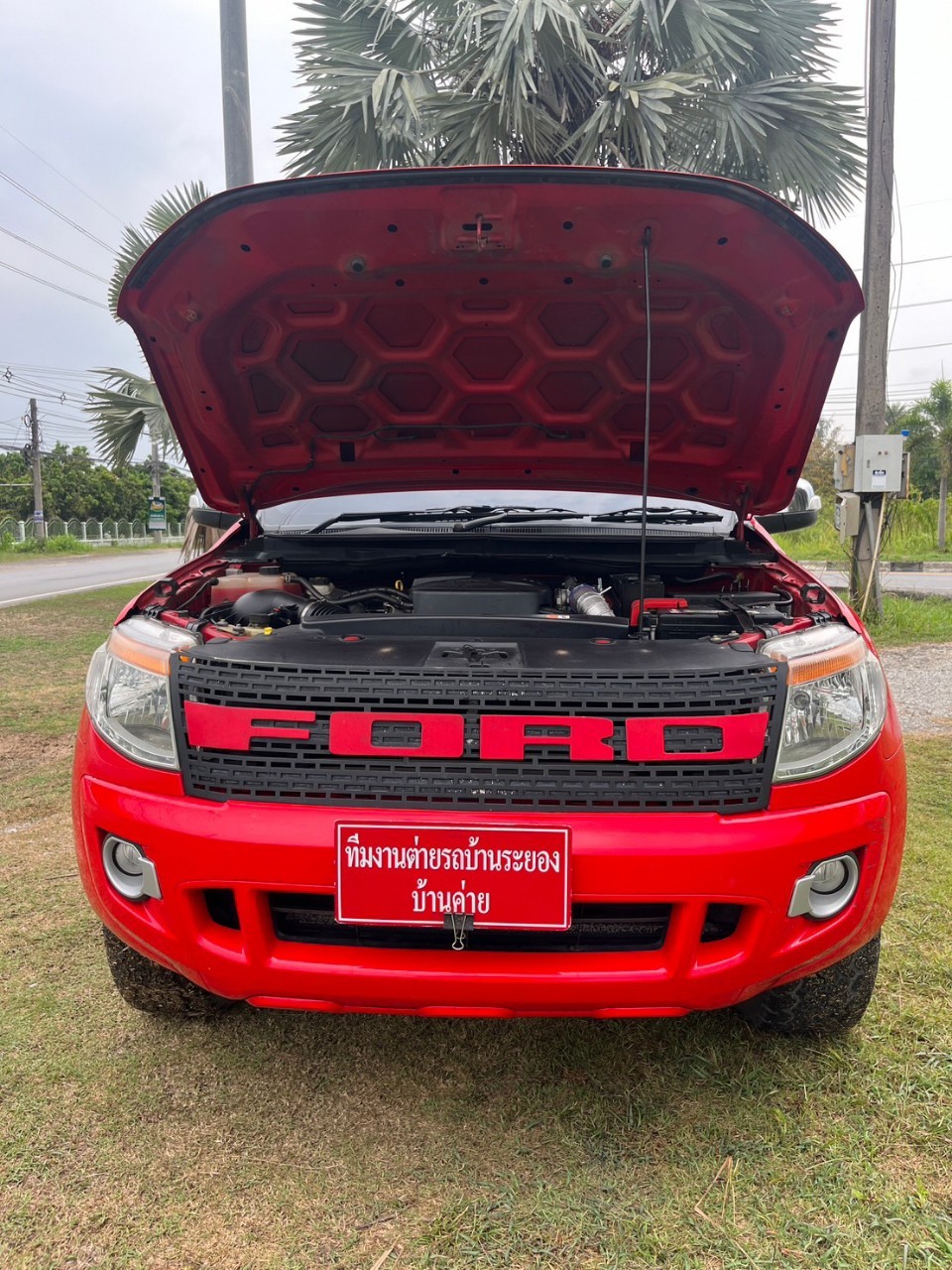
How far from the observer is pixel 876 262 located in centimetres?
707

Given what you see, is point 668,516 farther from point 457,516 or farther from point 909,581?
point 909,581

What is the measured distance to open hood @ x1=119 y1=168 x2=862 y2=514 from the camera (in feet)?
5.61

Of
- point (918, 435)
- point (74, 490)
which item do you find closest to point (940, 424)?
point (918, 435)

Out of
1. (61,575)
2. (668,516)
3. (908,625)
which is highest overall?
(668,516)

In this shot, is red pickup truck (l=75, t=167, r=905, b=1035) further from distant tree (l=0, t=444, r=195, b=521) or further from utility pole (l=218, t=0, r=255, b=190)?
distant tree (l=0, t=444, r=195, b=521)

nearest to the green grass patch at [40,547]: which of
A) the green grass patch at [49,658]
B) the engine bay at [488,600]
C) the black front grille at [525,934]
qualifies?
the green grass patch at [49,658]

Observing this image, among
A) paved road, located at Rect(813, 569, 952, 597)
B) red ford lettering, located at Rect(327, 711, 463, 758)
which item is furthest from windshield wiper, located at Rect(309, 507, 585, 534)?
paved road, located at Rect(813, 569, 952, 597)

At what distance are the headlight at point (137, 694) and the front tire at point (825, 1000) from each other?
1295 millimetres

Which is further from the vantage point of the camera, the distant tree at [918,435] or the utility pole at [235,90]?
the distant tree at [918,435]

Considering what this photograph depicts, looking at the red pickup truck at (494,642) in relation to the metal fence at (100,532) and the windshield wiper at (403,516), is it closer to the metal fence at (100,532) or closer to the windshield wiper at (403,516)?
the windshield wiper at (403,516)

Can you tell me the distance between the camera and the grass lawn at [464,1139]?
1306mm

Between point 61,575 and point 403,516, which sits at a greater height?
point 403,516

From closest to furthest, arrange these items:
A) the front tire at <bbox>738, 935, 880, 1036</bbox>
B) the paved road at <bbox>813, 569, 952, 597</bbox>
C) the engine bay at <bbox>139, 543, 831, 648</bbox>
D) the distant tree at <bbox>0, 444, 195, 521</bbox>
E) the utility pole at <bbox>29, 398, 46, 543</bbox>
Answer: the front tire at <bbox>738, 935, 880, 1036</bbox>
the engine bay at <bbox>139, 543, 831, 648</bbox>
the paved road at <bbox>813, 569, 952, 597</bbox>
the utility pole at <bbox>29, 398, 46, 543</bbox>
the distant tree at <bbox>0, 444, 195, 521</bbox>

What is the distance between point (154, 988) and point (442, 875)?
87 centimetres
